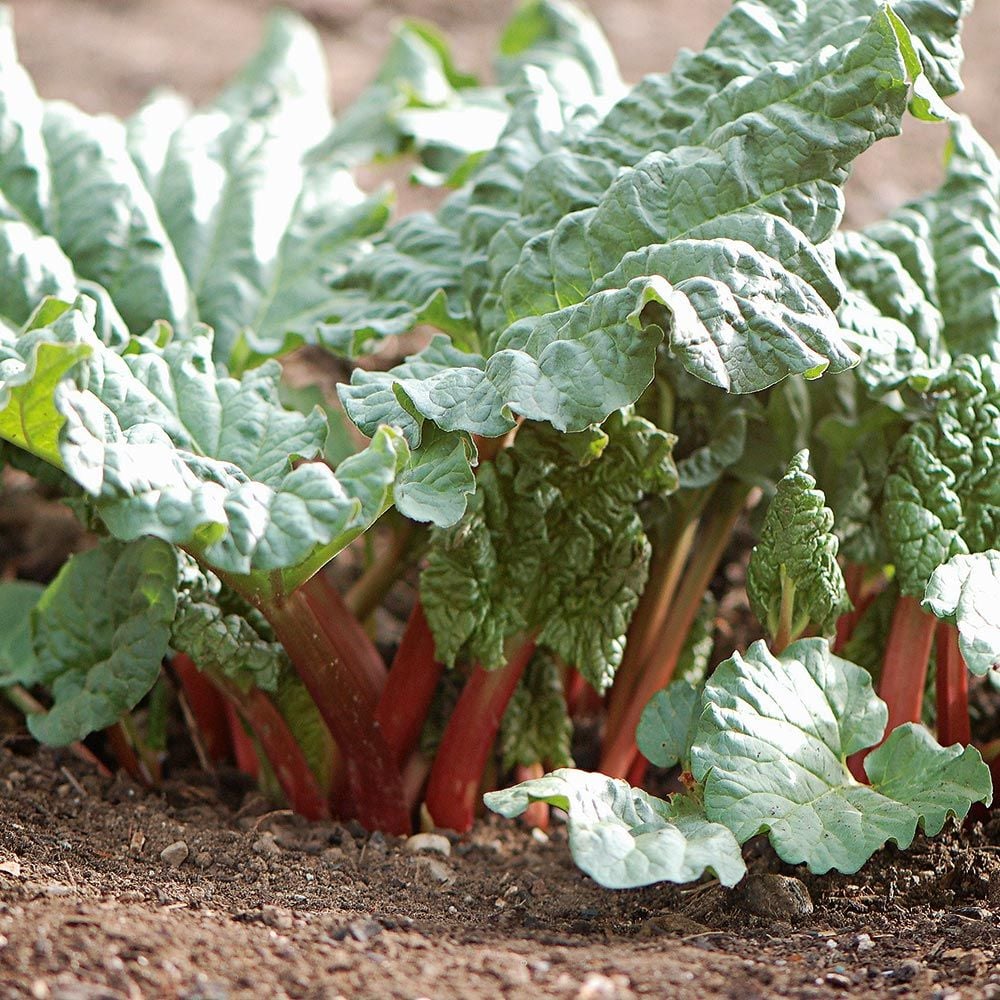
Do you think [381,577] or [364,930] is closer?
[364,930]

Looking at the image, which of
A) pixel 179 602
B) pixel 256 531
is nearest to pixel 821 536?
pixel 256 531

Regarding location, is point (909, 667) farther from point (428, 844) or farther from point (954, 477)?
point (428, 844)

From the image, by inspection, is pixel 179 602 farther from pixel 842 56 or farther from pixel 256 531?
pixel 842 56

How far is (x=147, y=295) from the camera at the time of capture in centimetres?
204

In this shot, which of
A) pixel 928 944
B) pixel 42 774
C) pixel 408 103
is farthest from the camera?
pixel 408 103

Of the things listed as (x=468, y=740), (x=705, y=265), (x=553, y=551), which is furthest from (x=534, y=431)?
(x=468, y=740)

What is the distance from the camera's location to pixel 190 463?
1.48 metres

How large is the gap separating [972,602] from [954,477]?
278mm

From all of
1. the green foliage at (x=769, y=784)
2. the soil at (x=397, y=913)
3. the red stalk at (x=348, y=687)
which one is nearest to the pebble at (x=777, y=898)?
the soil at (x=397, y=913)

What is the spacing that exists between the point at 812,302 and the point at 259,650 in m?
0.83

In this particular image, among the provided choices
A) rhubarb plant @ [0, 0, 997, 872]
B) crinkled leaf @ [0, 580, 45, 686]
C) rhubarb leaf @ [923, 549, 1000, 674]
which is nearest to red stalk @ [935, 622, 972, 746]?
rhubarb plant @ [0, 0, 997, 872]

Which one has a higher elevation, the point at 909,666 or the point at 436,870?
the point at 909,666

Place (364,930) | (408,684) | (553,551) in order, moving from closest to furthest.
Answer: (364,930)
(553,551)
(408,684)

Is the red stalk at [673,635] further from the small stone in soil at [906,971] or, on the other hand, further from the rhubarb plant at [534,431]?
the small stone in soil at [906,971]
